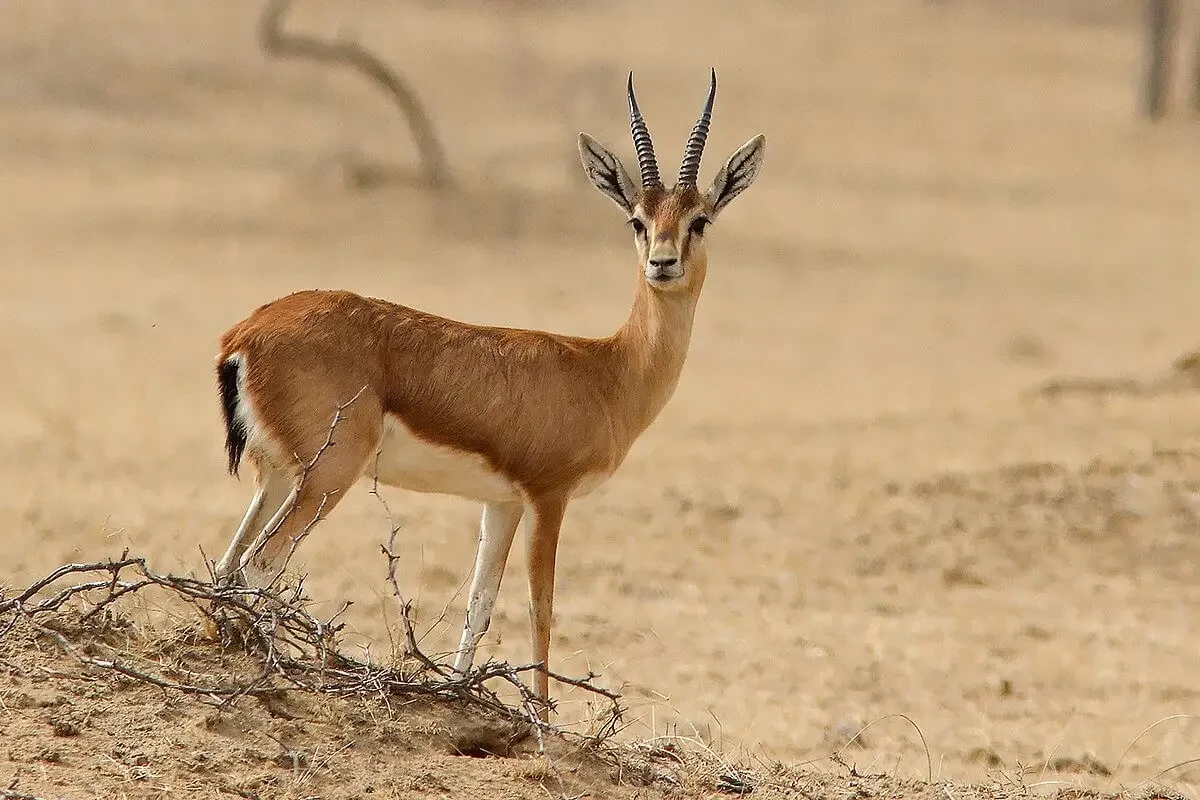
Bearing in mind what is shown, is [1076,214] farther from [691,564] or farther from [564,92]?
[691,564]

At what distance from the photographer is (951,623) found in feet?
30.3

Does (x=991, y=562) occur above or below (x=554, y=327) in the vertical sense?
below

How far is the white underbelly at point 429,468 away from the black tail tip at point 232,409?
1.61ft

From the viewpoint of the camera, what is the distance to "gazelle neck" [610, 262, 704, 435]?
720 centimetres

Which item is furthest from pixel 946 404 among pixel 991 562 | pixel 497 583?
pixel 497 583

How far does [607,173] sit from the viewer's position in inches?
296

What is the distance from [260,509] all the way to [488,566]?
38.9 inches

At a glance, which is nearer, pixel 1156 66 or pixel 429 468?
pixel 429 468

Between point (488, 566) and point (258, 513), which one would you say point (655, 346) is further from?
point (258, 513)

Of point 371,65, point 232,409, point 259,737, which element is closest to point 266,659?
point 259,737

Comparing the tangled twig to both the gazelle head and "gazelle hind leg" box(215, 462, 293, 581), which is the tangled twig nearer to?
"gazelle hind leg" box(215, 462, 293, 581)

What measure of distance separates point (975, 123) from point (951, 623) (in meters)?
27.0

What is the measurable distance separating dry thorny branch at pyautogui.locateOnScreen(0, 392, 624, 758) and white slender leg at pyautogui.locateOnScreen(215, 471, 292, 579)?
44 cm

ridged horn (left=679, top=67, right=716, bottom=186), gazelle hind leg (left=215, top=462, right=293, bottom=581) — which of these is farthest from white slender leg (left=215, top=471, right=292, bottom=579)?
ridged horn (left=679, top=67, right=716, bottom=186)
